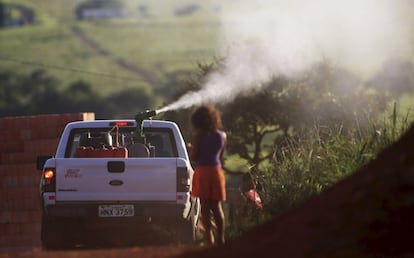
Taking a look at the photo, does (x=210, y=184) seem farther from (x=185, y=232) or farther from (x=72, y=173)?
(x=72, y=173)

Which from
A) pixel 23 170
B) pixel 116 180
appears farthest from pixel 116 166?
pixel 23 170

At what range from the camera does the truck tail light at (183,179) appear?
15375 mm

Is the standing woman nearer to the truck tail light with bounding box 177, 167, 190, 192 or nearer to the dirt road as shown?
the truck tail light with bounding box 177, 167, 190, 192

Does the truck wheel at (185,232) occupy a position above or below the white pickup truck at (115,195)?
below

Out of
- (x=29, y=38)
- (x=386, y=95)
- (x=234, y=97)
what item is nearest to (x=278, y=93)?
(x=234, y=97)

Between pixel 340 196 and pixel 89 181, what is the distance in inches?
189

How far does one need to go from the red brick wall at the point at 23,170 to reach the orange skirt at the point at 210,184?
11226 mm

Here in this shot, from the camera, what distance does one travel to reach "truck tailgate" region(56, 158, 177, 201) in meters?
15.5

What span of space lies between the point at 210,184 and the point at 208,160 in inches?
9.9

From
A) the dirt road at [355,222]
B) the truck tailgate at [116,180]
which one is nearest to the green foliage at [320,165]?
the truck tailgate at [116,180]

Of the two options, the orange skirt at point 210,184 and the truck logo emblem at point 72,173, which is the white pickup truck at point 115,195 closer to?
Answer: the truck logo emblem at point 72,173

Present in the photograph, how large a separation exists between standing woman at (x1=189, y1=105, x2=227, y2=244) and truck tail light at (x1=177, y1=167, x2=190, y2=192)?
35.1 inches

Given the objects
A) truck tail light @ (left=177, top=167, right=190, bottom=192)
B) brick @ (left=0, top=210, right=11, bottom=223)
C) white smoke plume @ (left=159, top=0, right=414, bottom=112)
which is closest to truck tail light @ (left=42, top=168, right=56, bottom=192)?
truck tail light @ (left=177, top=167, right=190, bottom=192)

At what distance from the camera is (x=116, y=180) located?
1562 centimetres
